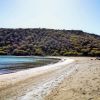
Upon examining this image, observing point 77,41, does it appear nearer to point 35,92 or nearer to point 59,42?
point 59,42

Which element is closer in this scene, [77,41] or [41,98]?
[41,98]

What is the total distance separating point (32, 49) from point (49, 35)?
29.9 meters

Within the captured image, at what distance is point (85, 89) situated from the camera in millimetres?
16812

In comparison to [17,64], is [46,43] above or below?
above

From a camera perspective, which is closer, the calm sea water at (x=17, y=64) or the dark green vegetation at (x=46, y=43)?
the calm sea water at (x=17, y=64)

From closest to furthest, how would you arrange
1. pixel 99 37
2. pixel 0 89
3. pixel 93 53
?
1. pixel 0 89
2. pixel 93 53
3. pixel 99 37

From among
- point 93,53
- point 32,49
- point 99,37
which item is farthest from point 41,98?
point 99,37

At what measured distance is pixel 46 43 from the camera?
152375mm

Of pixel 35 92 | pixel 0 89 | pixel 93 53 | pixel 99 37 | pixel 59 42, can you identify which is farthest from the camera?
pixel 99 37

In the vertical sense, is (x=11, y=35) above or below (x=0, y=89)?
above

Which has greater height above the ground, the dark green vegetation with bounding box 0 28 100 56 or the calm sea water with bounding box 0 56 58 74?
the dark green vegetation with bounding box 0 28 100 56

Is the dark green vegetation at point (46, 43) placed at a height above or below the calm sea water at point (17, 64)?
above

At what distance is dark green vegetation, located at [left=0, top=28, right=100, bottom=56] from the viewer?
136 meters

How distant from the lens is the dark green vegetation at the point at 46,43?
135750 millimetres
